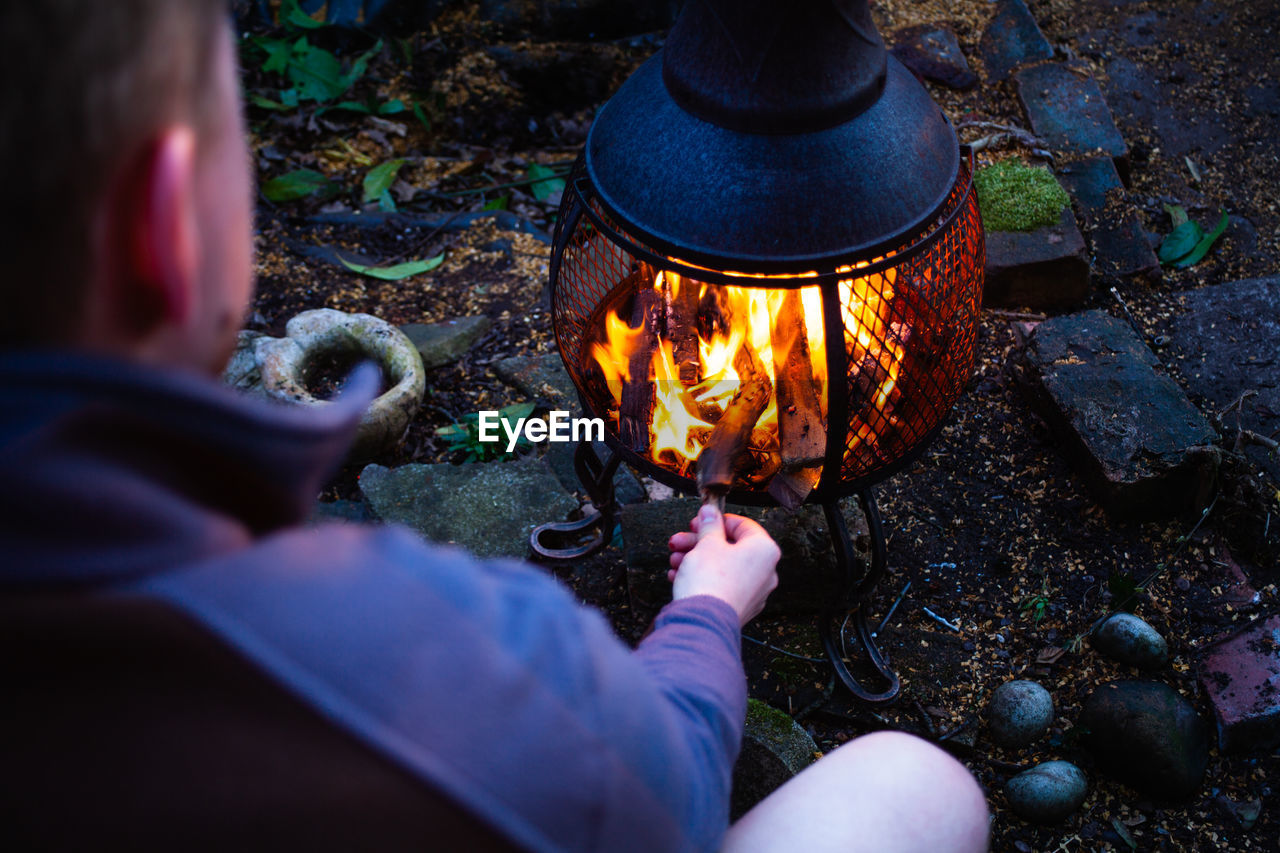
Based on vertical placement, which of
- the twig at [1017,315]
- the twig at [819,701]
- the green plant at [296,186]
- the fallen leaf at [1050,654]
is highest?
the green plant at [296,186]

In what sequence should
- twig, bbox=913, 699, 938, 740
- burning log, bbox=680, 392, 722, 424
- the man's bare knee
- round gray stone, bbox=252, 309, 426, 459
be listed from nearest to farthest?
the man's bare knee → burning log, bbox=680, 392, 722, 424 → twig, bbox=913, 699, 938, 740 → round gray stone, bbox=252, 309, 426, 459

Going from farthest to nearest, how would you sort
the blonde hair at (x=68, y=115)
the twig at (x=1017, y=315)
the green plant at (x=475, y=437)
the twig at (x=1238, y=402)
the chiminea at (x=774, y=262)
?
the twig at (x=1017, y=315) → the green plant at (x=475, y=437) → the twig at (x=1238, y=402) → the chiminea at (x=774, y=262) → the blonde hair at (x=68, y=115)

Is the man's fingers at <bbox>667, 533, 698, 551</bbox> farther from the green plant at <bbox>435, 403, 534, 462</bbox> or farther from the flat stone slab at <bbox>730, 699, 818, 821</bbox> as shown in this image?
the green plant at <bbox>435, 403, 534, 462</bbox>

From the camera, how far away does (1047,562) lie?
246 cm

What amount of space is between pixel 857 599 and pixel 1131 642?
670 millimetres

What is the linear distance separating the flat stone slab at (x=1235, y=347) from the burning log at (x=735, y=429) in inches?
65.8

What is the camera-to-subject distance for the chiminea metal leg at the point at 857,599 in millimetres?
2027

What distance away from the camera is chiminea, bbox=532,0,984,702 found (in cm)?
157

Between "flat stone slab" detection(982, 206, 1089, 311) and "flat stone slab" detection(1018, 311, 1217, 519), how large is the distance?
0.91 ft

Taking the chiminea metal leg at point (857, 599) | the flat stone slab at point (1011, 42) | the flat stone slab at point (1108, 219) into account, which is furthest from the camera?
the flat stone slab at point (1011, 42)

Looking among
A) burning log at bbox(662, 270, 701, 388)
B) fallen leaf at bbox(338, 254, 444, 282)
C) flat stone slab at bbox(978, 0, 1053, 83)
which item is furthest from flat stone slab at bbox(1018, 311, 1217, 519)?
fallen leaf at bbox(338, 254, 444, 282)

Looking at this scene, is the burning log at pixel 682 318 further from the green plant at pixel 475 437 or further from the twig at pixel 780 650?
the green plant at pixel 475 437

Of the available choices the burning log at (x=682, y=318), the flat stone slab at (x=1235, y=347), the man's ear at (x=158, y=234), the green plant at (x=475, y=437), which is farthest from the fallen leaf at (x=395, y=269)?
the man's ear at (x=158, y=234)

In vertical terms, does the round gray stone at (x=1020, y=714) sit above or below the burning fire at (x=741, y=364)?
below
